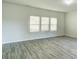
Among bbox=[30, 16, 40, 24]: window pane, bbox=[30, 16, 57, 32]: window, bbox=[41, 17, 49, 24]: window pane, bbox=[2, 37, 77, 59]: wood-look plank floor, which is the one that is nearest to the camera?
bbox=[2, 37, 77, 59]: wood-look plank floor

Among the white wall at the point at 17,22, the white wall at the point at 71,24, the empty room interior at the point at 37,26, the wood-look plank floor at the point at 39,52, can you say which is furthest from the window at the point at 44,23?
the wood-look plank floor at the point at 39,52

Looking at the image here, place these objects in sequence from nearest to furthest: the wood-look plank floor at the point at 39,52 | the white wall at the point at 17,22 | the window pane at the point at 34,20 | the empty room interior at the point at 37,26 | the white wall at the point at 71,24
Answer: the wood-look plank floor at the point at 39,52
the empty room interior at the point at 37,26
the white wall at the point at 17,22
the window pane at the point at 34,20
the white wall at the point at 71,24

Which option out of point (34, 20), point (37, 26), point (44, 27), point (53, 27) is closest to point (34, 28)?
point (37, 26)

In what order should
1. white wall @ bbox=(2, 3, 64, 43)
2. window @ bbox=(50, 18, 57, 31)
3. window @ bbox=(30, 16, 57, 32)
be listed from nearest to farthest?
white wall @ bbox=(2, 3, 64, 43), window @ bbox=(30, 16, 57, 32), window @ bbox=(50, 18, 57, 31)

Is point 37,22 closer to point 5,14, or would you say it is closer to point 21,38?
point 21,38

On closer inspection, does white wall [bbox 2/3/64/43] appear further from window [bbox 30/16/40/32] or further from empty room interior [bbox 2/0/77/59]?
window [bbox 30/16/40/32]

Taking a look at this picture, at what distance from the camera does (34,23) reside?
6941 millimetres

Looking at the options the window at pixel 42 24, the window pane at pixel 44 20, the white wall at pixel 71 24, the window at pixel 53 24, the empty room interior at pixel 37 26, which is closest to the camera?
the empty room interior at pixel 37 26

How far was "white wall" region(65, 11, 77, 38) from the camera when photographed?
7.62 metres

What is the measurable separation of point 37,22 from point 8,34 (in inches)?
103

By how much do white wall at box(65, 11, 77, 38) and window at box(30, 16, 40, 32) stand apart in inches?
133

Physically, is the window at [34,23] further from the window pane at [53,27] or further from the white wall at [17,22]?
the window pane at [53,27]

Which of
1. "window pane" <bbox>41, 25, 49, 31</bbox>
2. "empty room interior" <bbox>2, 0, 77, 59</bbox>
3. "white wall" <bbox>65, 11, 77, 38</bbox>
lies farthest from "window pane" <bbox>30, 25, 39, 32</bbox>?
"white wall" <bbox>65, 11, 77, 38</bbox>

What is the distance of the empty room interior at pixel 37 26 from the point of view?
483 centimetres
